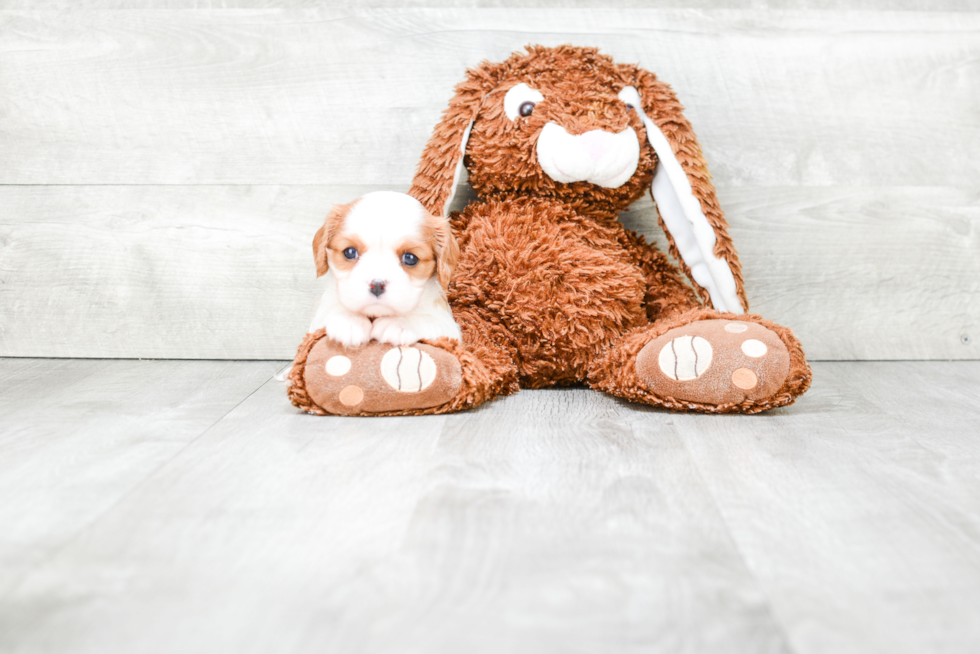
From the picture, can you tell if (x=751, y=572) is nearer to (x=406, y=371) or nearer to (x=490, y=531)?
(x=490, y=531)

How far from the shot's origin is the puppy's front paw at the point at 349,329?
0.87 m

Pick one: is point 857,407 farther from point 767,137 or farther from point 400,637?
point 400,637

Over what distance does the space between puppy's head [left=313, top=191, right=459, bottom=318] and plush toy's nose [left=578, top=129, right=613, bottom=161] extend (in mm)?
242

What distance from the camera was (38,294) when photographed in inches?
50.2

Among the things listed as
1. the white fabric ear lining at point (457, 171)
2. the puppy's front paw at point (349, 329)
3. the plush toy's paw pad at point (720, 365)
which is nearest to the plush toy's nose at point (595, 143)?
the white fabric ear lining at point (457, 171)

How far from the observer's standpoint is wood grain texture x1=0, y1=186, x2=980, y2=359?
1250mm

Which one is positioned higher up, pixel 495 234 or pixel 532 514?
pixel 495 234

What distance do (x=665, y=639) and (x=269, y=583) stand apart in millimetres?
254

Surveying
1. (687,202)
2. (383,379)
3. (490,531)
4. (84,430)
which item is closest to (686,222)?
(687,202)

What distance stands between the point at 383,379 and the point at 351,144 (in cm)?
54

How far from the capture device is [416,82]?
1.23 meters

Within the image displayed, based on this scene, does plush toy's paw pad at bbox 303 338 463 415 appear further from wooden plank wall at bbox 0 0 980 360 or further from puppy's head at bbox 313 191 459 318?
wooden plank wall at bbox 0 0 980 360

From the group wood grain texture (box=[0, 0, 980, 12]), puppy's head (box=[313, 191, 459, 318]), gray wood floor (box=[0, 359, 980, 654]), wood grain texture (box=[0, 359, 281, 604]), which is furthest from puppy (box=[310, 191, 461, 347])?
wood grain texture (box=[0, 0, 980, 12])

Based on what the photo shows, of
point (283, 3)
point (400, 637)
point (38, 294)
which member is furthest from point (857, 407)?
point (38, 294)
